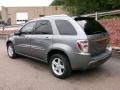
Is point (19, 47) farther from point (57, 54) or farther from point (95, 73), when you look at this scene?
point (95, 73)

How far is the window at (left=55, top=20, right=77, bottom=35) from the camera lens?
16.8ft

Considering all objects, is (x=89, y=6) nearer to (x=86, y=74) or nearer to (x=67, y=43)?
(x=86, y=74)

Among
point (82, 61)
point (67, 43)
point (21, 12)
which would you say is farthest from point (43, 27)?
point (21, 12)

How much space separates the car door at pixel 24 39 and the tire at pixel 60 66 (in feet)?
4.40

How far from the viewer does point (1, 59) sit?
780 centimetres

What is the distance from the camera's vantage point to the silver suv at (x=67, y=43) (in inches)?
192

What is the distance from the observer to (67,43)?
5.06 meters

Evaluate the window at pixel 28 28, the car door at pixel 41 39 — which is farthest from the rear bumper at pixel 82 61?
the window at pixel 28 28

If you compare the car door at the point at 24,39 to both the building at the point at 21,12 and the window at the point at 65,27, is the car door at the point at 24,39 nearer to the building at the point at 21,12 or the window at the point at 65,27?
the window at the point at 65,27

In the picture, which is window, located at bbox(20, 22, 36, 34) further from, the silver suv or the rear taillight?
the rear taillight

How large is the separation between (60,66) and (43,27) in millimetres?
1426

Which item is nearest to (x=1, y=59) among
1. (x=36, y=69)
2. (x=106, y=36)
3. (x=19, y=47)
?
(x=19, y=47)

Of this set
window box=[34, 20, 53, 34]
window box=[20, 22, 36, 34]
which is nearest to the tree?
window box=[20, 22, 36, 34]

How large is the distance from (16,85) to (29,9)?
56.5m
